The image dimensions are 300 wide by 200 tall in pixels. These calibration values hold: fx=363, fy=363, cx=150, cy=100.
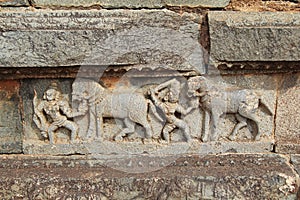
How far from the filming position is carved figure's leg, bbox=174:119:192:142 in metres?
2.10

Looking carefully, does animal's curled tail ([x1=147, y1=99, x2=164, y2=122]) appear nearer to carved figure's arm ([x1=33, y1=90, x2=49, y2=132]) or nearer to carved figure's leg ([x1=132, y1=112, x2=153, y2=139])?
carved figure's leg ([x1=132, y1=112, x2=153, y2=139])

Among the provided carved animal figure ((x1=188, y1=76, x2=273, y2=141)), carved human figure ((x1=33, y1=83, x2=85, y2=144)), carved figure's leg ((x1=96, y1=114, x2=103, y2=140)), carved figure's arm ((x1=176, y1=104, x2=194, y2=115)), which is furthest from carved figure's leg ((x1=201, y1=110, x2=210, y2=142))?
carved human figure ((x1=33, y1=83, x2=85, y2=144))

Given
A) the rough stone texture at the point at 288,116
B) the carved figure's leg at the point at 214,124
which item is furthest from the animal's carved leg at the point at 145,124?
the rough stone texture at the point at 288,116

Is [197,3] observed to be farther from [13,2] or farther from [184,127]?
[13,2]

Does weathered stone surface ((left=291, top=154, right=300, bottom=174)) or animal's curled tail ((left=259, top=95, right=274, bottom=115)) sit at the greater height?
animal's curled tail ((left=259, top=95, right=274, bottom=115))

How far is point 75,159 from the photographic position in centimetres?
213

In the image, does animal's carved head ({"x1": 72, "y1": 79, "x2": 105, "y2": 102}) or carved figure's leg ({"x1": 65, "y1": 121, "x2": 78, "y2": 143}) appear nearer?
animal's carved head ({"x1": 72, "y1": 79, "x2": 105, "y2": 102})

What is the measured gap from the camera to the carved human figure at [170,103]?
2021 mm

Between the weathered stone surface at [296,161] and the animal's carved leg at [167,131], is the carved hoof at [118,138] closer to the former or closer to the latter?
the animal's carved leg at [167,131]

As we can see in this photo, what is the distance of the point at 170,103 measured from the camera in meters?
2.05

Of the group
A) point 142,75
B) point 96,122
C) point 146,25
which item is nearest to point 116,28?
point 146,25

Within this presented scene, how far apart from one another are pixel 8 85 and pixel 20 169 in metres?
0.48

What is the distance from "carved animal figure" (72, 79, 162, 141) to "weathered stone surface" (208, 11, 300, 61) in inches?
19.4

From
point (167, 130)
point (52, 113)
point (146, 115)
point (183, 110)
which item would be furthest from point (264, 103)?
point (52, 113)
